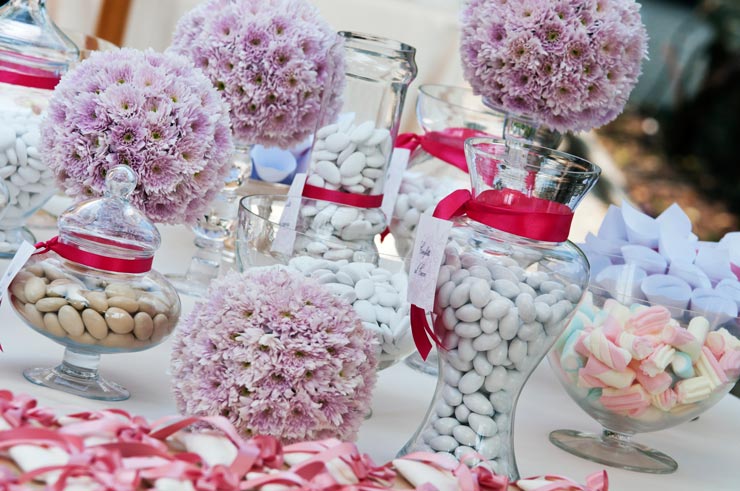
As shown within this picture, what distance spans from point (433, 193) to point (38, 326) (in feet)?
1.84

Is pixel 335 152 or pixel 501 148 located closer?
pixel 501 148

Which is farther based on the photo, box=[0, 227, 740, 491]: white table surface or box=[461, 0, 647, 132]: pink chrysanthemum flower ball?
box=[461, 0, 647, 132]: pink chrysanthemum flower ball

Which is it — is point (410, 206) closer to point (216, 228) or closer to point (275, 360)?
point (216, 228)

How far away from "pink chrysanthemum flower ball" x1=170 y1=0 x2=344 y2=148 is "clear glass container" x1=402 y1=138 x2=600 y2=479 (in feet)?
1.15

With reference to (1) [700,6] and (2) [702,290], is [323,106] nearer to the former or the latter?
(2) [702,290]

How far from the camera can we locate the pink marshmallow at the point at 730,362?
3.22ft

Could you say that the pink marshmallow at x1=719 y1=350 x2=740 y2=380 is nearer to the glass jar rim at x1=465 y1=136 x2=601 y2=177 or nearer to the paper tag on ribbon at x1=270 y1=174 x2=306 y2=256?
the glass jar rim at x1=465 y1=136 x2=601 y2=177

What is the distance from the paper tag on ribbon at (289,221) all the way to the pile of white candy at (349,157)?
2cm

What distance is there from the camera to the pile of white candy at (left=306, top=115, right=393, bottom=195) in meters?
0.97

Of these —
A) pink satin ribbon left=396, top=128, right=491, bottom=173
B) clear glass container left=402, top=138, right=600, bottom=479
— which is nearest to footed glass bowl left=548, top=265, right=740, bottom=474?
clear glass container left=402, top=138, right=600, bottom=479

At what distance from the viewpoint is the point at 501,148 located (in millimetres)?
809

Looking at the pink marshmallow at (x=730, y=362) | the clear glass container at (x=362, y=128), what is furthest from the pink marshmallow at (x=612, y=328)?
the clear glass container at (x=362, y=128)

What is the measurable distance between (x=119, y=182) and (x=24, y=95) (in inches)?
13.5

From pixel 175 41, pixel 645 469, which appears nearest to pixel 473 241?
pixel 645 469
